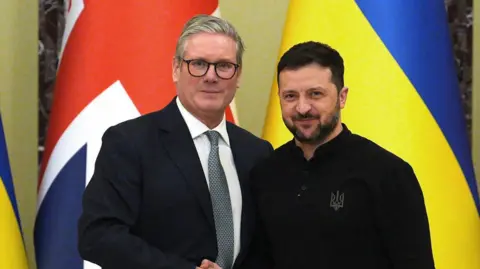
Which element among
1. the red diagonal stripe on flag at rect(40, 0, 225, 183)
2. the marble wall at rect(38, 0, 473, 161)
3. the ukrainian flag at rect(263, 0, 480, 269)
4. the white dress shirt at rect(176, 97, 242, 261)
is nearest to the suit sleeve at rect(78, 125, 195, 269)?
the white dress shirt at rect(176, 97, 242, 261)

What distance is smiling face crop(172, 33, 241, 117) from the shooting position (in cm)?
119

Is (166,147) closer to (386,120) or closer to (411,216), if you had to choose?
(411,216)

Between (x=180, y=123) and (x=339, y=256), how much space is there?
356 millimetres

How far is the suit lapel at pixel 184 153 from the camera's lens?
1.18 meters

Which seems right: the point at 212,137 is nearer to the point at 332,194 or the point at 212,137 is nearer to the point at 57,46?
the point at 332,194

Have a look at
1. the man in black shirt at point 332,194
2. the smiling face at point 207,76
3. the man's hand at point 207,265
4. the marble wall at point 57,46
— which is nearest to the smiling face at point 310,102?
the man in black shirt at point 332,194

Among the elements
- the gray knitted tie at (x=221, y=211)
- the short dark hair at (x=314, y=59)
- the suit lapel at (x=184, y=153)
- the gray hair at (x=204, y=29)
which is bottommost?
the gray knitted tie at (x=221, y=211)

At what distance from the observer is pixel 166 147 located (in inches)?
47.5

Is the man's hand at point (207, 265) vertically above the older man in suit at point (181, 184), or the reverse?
the older man in suit at point (181, 184)

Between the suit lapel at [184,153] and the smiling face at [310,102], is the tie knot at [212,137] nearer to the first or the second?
the suit lapel at [184,153]

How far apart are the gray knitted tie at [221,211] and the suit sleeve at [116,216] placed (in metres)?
0.08

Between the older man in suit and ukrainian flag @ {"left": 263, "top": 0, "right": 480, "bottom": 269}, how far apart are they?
1.80ft

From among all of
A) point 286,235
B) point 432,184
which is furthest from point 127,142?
point 432,184

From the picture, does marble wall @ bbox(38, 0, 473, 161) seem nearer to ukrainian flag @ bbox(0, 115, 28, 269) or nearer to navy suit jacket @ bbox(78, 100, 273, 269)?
ukrainian flag @ bbox(0, 115, 28, 269)
